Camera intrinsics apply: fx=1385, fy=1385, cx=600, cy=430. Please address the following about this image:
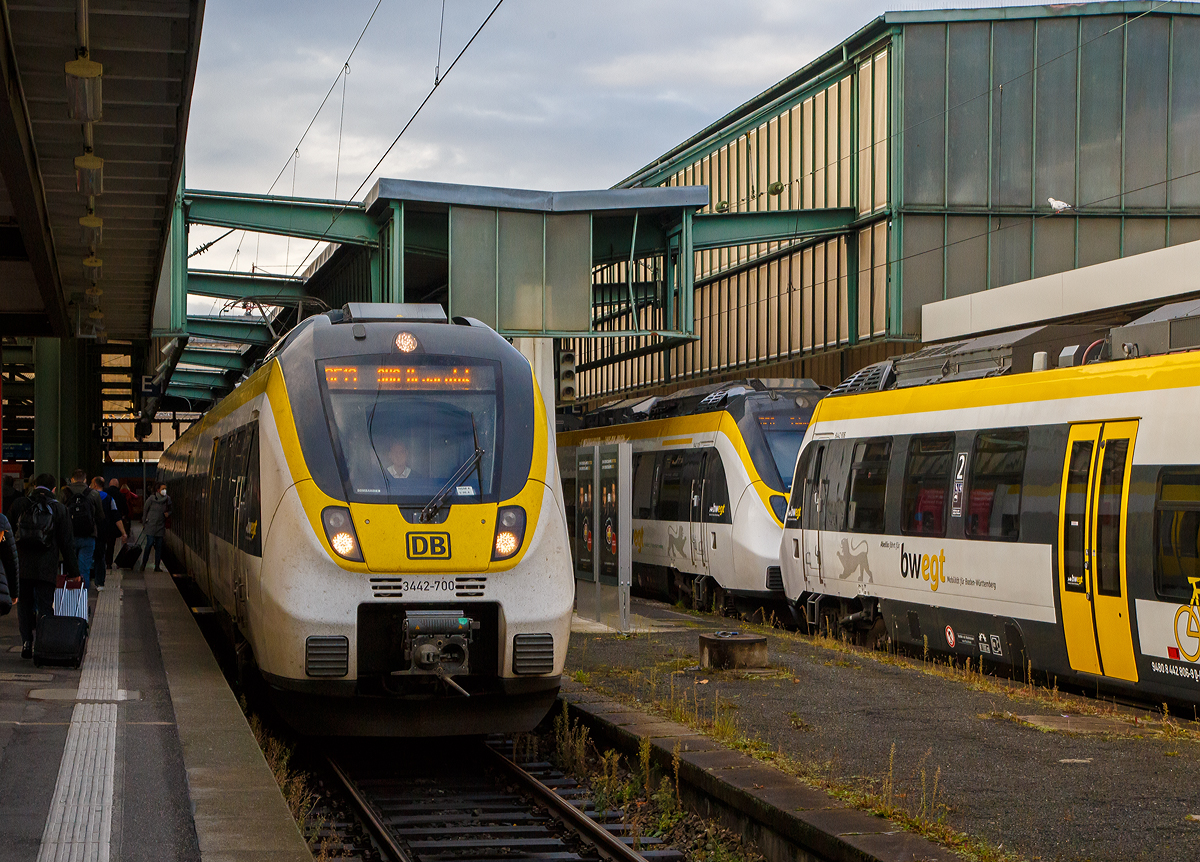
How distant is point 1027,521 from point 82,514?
35.4 ft

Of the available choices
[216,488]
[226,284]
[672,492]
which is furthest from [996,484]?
[226,284]

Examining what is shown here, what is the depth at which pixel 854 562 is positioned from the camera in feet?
49.1

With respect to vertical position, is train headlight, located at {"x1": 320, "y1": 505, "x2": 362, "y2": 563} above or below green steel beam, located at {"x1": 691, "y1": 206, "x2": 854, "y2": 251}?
below

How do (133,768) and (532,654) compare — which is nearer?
(133,768)

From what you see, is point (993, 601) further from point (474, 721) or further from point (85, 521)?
point (85, 521)

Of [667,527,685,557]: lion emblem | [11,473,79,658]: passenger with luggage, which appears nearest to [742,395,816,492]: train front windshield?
[667,527,685,557]: lion emblem

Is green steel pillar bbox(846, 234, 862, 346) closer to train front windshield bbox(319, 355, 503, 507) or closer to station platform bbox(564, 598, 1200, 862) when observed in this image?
station platform bbox(564, 598, 1200, 862)

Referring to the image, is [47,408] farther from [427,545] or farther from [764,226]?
[427,545]

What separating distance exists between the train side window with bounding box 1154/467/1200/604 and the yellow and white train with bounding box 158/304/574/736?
4.23m

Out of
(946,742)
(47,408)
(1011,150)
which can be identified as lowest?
(946,742)

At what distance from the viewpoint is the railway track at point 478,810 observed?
786cm

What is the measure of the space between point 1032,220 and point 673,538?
14655mm

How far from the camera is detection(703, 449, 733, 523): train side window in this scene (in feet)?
63.2

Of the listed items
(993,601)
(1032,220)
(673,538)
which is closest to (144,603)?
(673,538)
